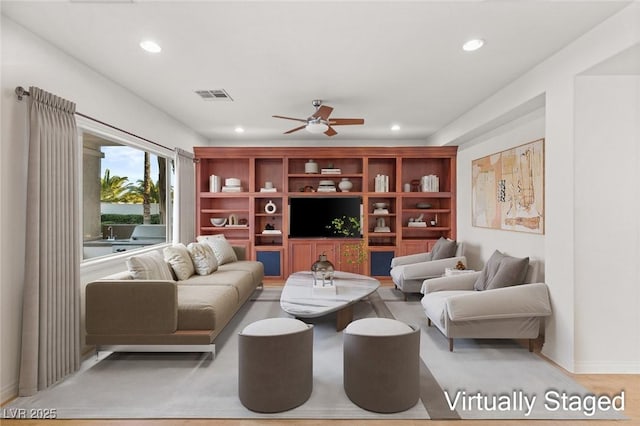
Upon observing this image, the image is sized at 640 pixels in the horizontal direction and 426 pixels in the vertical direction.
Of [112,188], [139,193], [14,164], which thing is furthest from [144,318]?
[139,193]

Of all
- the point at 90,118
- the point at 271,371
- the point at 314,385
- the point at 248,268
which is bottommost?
the point at 314,385

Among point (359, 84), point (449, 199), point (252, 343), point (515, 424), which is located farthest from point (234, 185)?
point (515, 424)

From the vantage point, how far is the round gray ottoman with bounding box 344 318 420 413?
7.09 ft

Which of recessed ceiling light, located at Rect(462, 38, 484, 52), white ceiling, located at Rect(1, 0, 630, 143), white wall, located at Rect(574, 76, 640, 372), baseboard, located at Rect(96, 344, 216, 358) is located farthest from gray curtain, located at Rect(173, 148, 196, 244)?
white wall, located at Rect(574, 76, 640, 372)

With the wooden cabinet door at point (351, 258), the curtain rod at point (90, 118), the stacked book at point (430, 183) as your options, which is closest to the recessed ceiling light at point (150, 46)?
the curtain rod at point (90, 118)

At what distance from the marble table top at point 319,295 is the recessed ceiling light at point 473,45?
2539mm

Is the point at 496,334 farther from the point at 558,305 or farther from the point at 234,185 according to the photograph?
the point at 234,185

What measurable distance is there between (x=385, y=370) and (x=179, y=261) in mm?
2852

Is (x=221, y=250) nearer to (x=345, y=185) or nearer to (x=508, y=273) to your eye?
(x=345, y=185)

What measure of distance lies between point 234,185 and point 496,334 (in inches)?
189

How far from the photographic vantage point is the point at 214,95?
402 centimetres

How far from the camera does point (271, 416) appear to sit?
84.4 inches

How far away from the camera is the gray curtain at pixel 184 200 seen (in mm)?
5316

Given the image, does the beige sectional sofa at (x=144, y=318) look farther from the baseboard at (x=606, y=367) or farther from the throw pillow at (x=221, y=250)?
the baseboard at (x=606, y=367)
